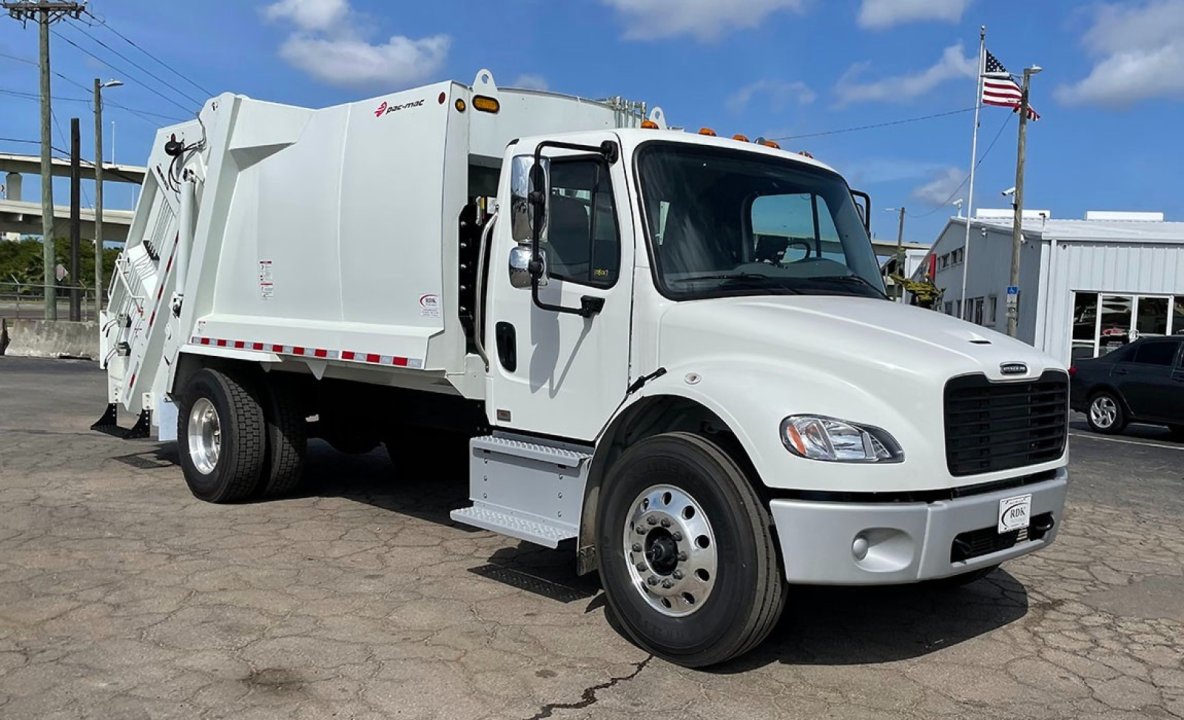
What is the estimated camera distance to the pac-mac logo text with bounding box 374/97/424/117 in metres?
5.93

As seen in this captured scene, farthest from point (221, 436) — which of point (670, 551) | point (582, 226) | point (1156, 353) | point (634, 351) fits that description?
point (1156, 353)

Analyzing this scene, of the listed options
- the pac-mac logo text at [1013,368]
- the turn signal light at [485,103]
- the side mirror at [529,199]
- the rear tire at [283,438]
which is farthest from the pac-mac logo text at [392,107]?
the pac-mac logo text at [1013,368]

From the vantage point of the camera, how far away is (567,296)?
5.14 metres

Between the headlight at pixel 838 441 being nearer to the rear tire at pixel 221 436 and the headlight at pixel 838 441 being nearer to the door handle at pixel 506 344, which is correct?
the door handle at pixel 506 344

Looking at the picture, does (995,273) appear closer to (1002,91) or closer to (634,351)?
(1002,91)

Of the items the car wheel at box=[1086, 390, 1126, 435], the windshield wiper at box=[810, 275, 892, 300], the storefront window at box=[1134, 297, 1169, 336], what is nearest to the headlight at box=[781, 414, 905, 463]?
the windshield wiper at box=[810, 275, 892, 300]

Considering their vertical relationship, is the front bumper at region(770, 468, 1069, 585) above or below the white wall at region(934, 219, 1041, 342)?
below

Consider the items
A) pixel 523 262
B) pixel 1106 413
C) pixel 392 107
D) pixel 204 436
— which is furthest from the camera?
pixel 1106 413

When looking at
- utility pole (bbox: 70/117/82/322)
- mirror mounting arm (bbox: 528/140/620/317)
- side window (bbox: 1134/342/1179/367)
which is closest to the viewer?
mirror mounting arm (bbox: 528/140/620/317)

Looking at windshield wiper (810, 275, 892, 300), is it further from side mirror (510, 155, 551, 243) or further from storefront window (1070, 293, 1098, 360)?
storefront window (1070, 293, 1098, 360)

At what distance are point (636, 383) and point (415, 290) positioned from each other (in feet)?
5.78

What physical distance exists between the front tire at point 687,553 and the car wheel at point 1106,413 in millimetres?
12546

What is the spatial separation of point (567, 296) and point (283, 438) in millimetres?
3443

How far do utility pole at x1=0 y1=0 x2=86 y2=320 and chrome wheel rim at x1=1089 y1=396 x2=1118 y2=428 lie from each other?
2584 cm
